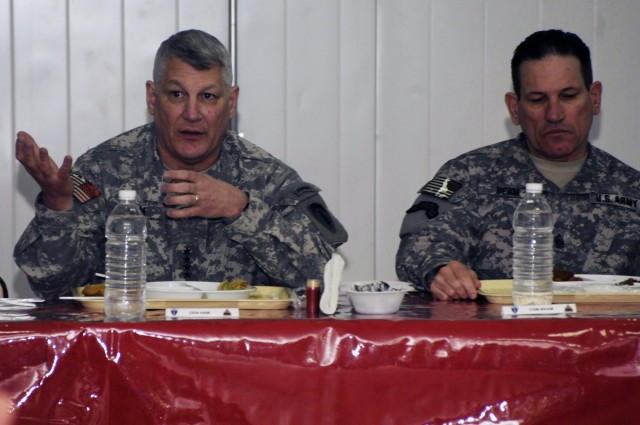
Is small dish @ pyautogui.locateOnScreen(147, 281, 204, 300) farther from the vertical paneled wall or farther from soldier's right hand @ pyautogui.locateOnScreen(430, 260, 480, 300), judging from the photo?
the vertical paneled wall

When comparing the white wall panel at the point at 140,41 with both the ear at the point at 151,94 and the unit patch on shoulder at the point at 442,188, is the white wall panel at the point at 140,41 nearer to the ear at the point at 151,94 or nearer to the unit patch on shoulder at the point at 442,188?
the ear at the point at 151,94

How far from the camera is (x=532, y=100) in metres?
3.06

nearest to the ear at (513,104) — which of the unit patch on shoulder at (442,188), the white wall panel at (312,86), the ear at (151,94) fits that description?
the unit patch on shoulder at (442,188)

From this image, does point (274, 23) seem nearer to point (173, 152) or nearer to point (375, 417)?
point (173, 152)

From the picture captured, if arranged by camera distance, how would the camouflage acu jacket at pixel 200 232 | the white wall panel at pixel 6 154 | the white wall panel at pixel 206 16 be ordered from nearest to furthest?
the camouflage acu jacket at pixel 200 232 → the white wall panel at pixel 6 154 → the white wall panel at pixel 206 16

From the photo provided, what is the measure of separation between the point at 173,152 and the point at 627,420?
1.69 m

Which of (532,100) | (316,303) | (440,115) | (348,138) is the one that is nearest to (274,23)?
(348,138)

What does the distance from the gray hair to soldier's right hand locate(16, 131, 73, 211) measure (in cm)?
71

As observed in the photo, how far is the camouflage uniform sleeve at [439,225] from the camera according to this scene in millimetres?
2699

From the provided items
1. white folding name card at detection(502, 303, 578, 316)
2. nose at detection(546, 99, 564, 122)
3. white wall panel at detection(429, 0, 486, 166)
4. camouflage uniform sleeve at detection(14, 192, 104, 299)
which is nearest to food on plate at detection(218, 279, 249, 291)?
camouflage uniform sleeve at detection(14, 192, 104, 299)

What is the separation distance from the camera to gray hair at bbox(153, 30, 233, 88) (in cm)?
283

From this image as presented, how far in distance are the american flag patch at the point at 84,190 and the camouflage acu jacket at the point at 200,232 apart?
39 millimetres

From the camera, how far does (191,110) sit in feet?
9.27

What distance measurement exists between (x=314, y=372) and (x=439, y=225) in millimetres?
1305
